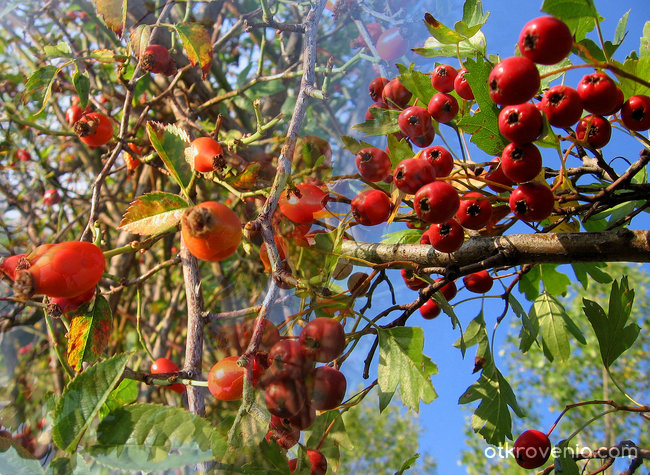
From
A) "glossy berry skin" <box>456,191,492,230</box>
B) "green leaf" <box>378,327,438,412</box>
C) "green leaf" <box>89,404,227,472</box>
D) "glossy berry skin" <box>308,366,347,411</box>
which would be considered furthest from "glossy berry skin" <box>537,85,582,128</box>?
"green leaf" <box>89,404,227,472</box>

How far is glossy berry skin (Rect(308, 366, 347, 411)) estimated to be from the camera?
0.60 m

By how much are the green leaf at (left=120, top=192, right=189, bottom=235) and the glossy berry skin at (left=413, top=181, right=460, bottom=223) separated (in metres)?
0.37

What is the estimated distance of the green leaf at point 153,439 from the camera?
0.49m

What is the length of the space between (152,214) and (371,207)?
13.5 inches

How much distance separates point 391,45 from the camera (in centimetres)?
141

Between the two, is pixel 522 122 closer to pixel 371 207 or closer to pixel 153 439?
pixel 371 207

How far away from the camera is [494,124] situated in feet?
2.15

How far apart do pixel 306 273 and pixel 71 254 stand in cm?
35

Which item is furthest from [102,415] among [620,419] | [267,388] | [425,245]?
[620,419]

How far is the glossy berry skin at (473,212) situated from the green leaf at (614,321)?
1.13 ft

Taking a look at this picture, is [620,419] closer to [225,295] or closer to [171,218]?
[225,295]

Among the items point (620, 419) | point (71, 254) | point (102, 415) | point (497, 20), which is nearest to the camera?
point (102, 415)

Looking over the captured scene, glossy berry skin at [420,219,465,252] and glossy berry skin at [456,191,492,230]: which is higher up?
glossy berry skin at [456,191,492,230]

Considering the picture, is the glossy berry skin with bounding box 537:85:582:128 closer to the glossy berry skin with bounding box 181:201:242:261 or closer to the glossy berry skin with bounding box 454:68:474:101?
the glossy berry skin with bounding box 454:68:474:101
